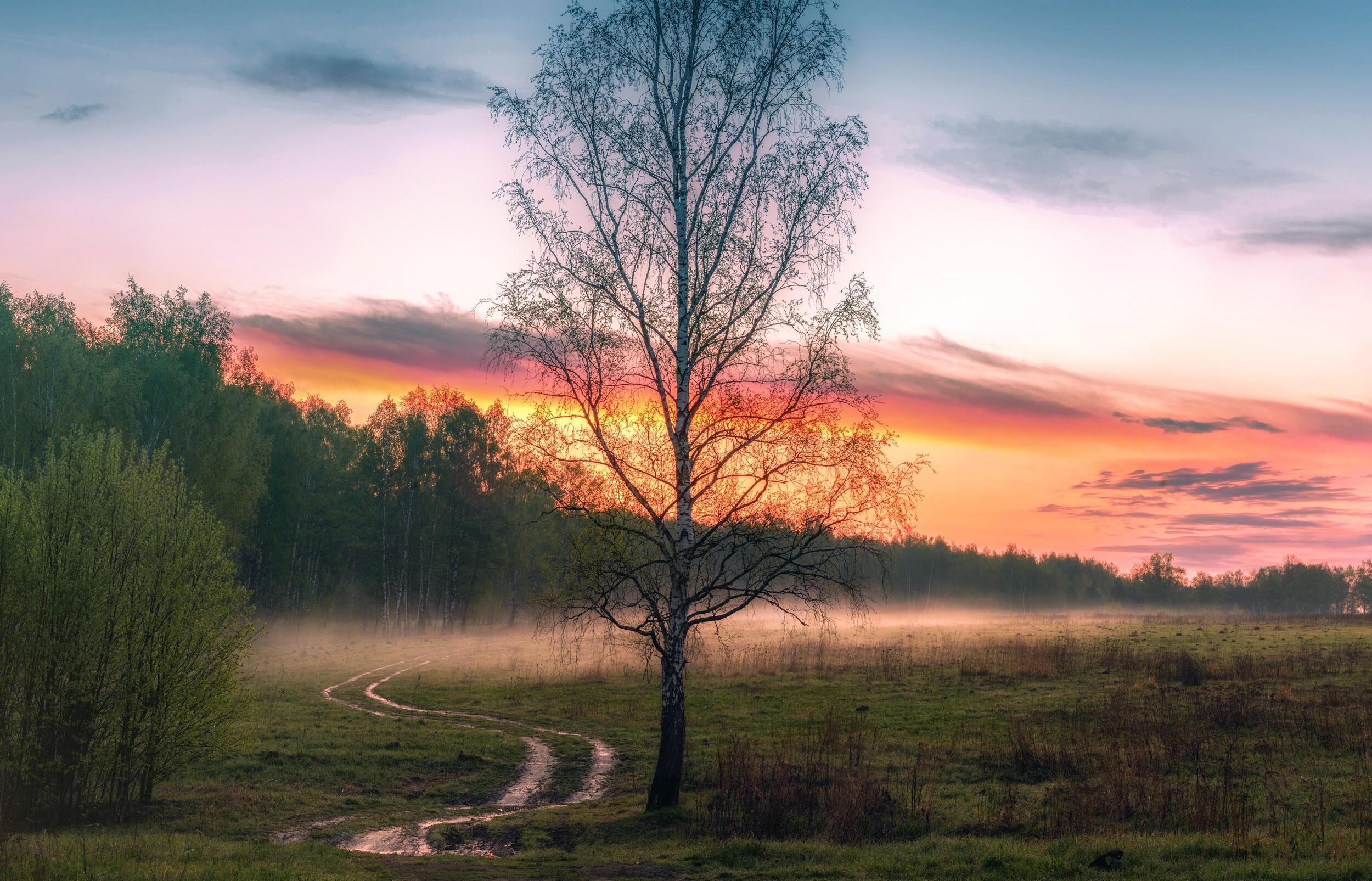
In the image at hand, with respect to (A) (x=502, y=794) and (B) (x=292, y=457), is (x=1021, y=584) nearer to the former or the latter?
(B) (x=292, y=457)

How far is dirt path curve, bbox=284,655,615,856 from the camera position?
648 inches

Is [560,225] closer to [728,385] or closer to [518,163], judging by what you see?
[518,163]

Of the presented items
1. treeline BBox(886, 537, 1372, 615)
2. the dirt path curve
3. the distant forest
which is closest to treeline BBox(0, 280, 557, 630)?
the distant forest

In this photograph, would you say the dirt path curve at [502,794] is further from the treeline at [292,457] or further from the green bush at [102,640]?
the treeline at [292,457]

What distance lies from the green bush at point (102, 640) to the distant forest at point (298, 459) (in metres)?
8.06

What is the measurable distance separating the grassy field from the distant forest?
6894 millimetres

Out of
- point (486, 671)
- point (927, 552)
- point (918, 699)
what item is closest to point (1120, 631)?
point (918, 699)

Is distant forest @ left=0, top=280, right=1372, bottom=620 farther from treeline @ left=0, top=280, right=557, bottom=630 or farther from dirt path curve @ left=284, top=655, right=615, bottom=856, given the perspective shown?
dirt path curve @ left=284, top=655, right=615, bottom=856

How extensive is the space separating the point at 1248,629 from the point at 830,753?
48291mm

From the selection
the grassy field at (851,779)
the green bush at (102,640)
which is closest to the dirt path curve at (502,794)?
the grassy field at (851,779)

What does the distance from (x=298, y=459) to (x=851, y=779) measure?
216 ft

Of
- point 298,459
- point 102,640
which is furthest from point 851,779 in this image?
point 298,459

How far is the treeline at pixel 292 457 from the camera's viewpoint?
4766 centimetres

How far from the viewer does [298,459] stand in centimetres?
7175
